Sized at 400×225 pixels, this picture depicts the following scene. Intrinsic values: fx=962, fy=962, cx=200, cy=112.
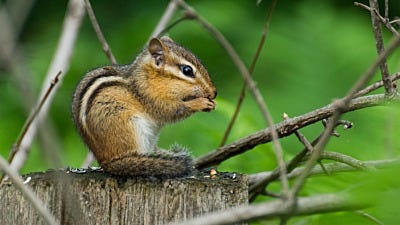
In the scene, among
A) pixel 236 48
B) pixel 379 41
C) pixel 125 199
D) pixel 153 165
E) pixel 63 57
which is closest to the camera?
pixel 125 199

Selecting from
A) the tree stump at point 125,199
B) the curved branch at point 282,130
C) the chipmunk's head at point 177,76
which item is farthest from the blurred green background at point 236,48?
the tree stump at point 125,199

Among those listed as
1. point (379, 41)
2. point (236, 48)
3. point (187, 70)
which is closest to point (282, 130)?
point (187, 70)

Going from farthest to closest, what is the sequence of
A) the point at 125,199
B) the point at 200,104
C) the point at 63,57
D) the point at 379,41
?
the point at 63,57
the point at 200,104
the point at 379,41
the point at 125,199

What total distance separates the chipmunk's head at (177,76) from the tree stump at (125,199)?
3.13ft

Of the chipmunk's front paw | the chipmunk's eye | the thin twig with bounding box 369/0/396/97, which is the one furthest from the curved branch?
the chipmunk's eye

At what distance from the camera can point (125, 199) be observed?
2.71 meters

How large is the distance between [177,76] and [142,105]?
0.24 meters

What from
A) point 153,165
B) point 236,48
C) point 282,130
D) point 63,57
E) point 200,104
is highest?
point 236,48

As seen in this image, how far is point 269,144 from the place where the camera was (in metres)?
4.01

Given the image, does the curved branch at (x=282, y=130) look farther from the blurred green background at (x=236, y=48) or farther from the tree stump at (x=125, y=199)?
the blurred green background at (x=236, y=48)

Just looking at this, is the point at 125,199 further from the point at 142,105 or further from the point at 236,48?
the point at 236,48

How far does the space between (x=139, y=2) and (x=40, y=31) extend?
782 mm

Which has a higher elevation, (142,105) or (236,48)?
(236,48)

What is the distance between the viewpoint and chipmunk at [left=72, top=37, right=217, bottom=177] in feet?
10.1
